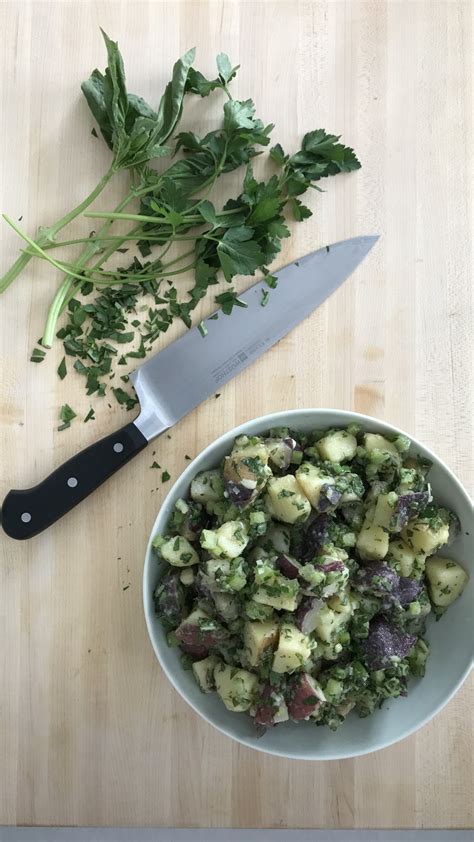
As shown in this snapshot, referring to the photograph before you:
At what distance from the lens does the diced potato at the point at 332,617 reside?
4.08ft

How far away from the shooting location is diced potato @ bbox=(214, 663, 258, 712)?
4.21 ft

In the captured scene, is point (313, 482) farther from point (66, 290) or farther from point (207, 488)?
point (66, 290)

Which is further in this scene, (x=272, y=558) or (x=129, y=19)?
(x=129, y=19)

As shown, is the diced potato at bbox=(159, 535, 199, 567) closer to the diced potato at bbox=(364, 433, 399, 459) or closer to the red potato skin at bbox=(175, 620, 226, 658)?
the red potato skin at bbox=(175, 620, 226, 658)

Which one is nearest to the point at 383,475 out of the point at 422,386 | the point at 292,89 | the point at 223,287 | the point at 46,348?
the point at 422,386

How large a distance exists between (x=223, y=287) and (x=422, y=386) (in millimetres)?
469

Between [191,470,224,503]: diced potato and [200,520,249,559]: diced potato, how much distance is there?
80mm

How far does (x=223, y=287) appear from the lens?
1558 millimetres

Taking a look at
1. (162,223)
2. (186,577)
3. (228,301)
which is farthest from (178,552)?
(162,223)

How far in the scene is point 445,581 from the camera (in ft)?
4.41

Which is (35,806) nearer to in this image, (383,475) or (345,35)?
(383,475)

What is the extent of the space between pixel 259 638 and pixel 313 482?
0.90 feet

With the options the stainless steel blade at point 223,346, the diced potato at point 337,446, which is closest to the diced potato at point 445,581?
the diced potato at point 337,446

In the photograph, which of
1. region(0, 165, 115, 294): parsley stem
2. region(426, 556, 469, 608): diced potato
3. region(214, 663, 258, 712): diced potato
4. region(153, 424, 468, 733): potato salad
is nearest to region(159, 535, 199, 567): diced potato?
region(153, 424, 468, 733): potato salad
